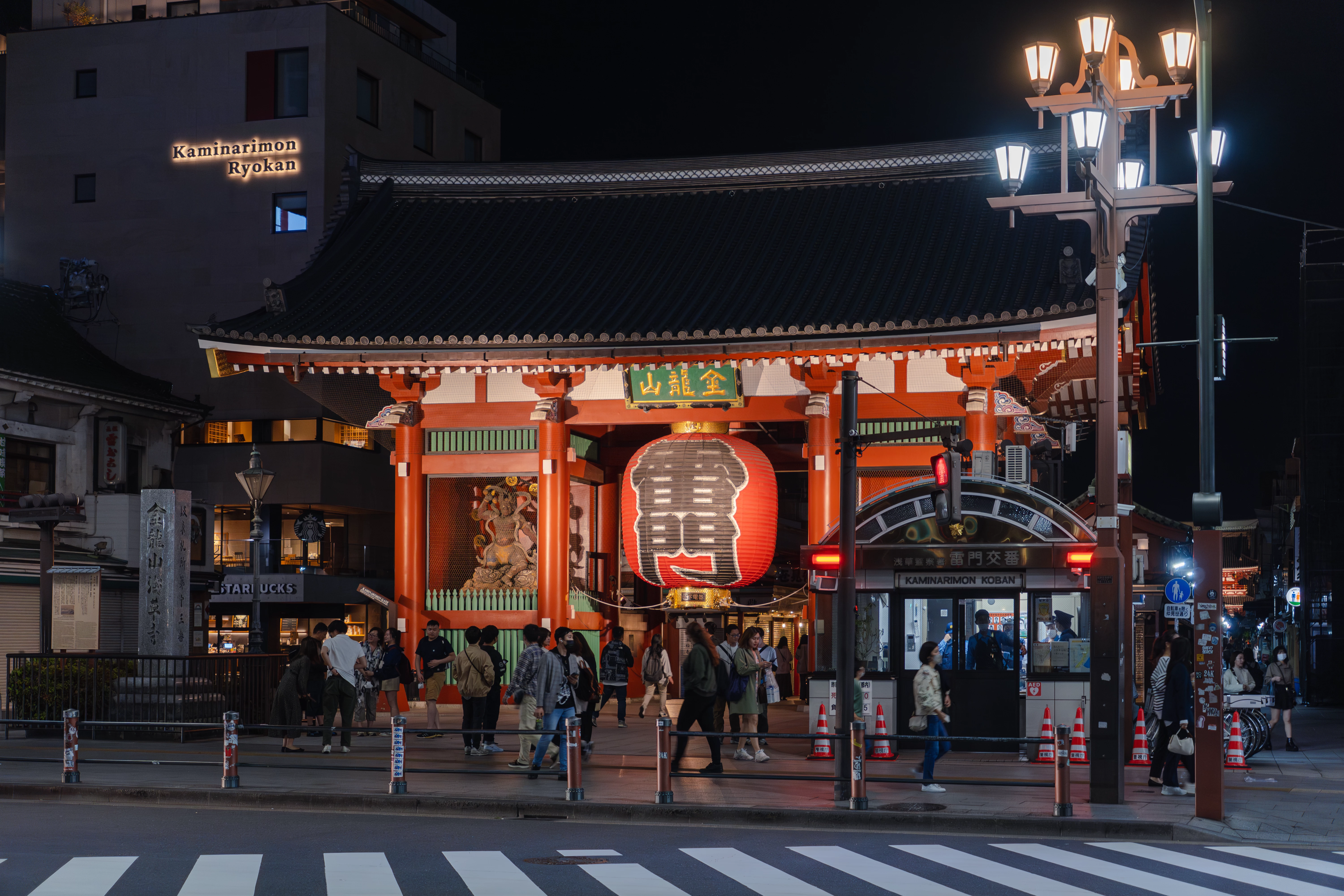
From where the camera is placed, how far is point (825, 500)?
24.2 m

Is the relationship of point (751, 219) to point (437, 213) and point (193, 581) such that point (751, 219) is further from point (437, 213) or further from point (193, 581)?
point (193, 581)

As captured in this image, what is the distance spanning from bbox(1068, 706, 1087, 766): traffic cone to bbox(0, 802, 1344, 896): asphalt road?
20.7 ft

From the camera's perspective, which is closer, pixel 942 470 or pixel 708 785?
pixel 942 470

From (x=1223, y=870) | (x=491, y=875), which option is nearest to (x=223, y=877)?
(x=491, y=875)

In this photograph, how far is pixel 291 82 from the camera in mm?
50219

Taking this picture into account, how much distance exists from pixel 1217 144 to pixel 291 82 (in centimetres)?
4024

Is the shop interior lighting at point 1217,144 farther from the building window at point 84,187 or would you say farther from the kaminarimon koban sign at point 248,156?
the building window at point 84,187

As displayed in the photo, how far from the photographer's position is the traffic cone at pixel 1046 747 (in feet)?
64.9

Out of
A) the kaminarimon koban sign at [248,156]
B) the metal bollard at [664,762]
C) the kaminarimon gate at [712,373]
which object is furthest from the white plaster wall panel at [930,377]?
the kaminarimon koban sign at [248,156]

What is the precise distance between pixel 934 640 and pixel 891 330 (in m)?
4.82

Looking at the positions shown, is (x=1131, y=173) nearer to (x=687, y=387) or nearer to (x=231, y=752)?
(x=687, y=387)

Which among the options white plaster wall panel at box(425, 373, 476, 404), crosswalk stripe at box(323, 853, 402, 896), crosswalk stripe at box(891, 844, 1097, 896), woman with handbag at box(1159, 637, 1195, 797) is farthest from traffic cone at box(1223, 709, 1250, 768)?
white plaster wall panel at box(425, 373, 476, 404)

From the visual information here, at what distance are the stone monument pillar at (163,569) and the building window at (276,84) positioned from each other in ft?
96.1

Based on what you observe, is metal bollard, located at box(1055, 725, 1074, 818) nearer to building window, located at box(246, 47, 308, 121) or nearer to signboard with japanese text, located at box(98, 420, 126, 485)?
signboard with japanese text, located at box(98, 420, 126, 485)
